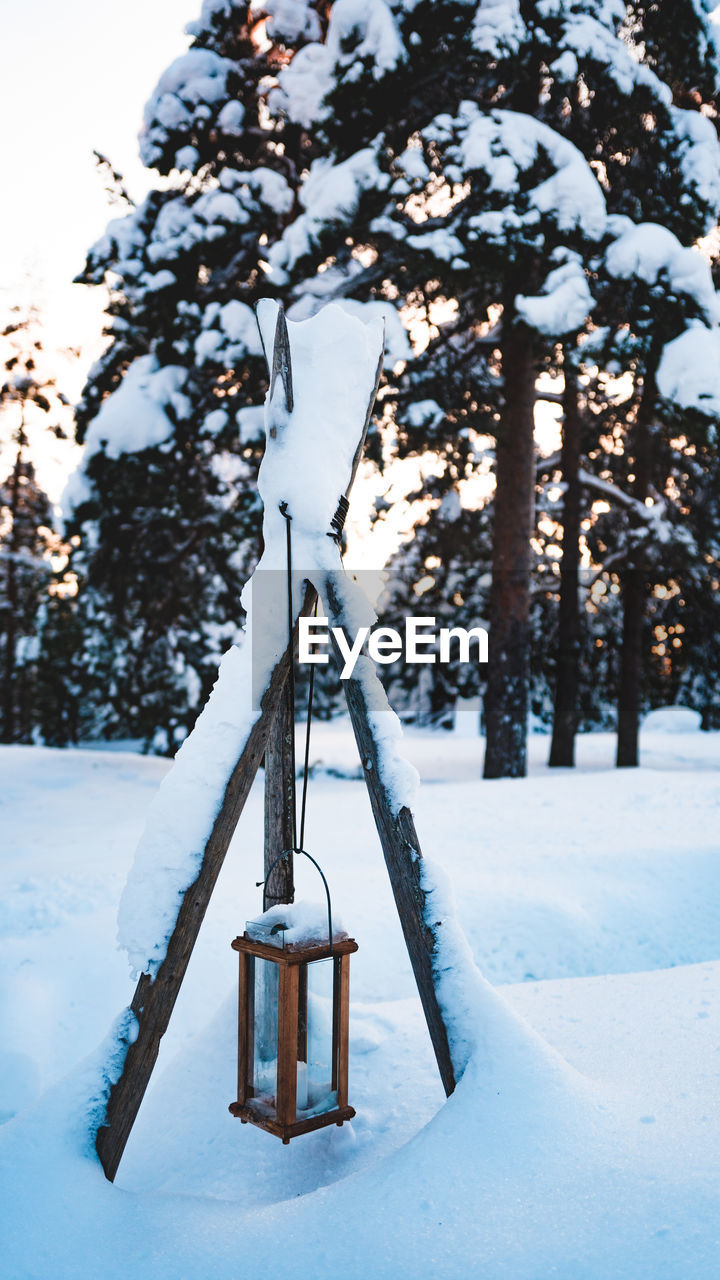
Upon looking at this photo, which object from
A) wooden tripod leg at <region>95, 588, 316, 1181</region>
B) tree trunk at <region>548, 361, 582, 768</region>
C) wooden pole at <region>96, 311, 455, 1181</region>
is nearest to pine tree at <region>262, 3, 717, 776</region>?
tree trunk at <region>548, 361, 582, 768</region>

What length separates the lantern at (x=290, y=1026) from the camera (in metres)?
3.19

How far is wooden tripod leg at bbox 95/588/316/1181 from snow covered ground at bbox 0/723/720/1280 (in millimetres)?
108

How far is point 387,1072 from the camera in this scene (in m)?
4.10

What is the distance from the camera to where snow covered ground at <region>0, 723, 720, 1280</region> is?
2.62 meters

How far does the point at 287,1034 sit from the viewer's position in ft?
10.5

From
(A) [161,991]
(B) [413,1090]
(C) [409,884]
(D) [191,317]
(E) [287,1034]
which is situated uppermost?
(D) [191,317]

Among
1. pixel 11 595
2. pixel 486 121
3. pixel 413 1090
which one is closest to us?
pixel 413 1090

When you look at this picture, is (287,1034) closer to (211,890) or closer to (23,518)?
(211,890)

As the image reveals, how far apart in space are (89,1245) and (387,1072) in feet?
5.64

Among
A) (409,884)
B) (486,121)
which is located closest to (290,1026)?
(409,884)

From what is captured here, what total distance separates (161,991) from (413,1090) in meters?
1.44

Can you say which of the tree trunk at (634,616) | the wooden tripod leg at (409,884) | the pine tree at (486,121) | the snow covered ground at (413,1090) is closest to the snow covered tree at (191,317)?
the pine tree at (486,121)

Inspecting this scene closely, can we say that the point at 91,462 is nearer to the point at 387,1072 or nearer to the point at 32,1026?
the point at 32,1026

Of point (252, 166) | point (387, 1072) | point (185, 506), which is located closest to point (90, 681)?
point (185, 506)
